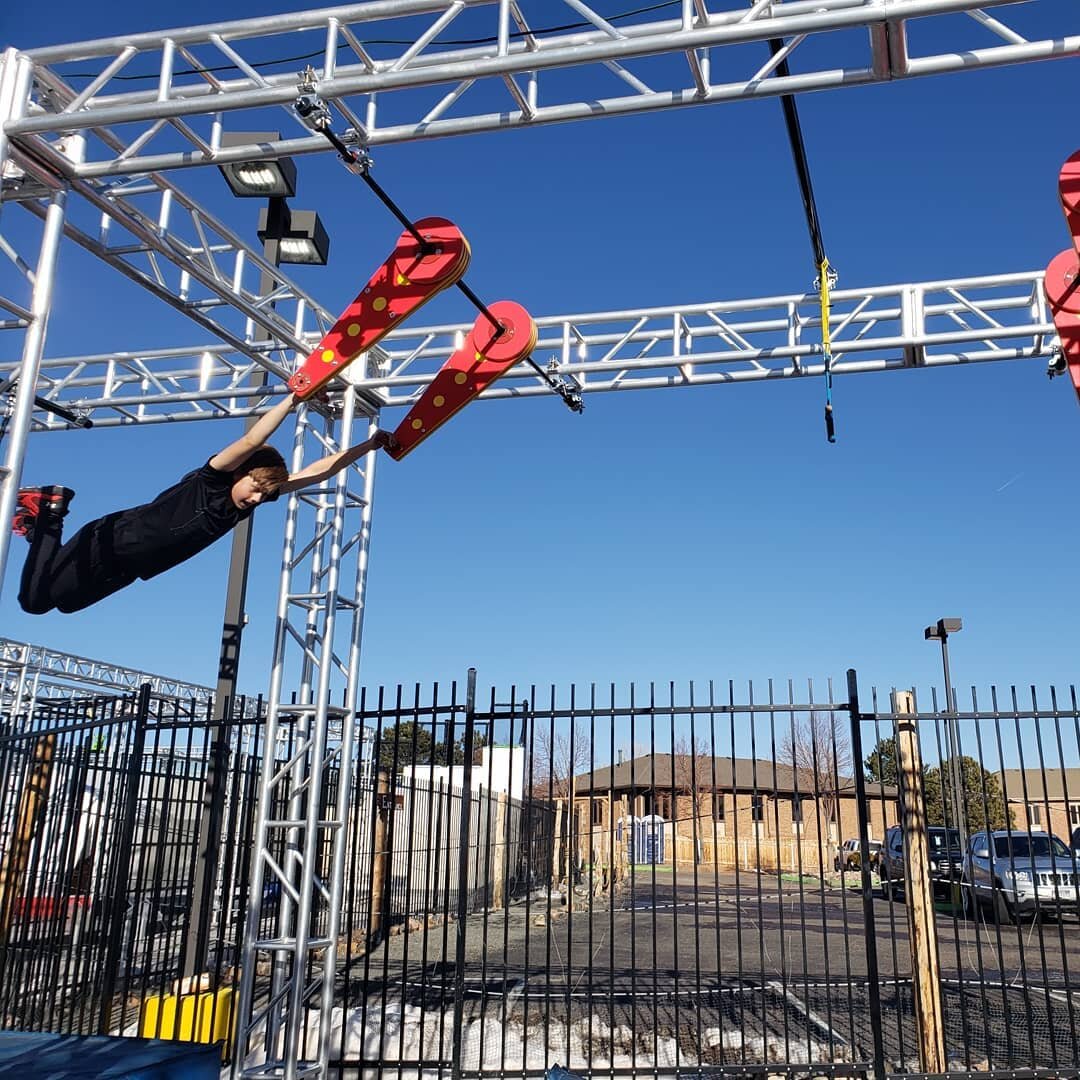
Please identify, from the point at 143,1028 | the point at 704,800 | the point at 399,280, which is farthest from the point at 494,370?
the point at 704,800

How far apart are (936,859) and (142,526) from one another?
58.4ft

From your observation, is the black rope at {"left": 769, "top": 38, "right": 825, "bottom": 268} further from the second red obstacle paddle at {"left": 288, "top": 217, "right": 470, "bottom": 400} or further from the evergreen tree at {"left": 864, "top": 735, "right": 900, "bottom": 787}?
the evergreen tree at {"left": 864, "top": 735, "right": 900, "bottom": 787}

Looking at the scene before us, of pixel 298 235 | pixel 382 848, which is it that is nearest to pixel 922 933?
pixel 382 848

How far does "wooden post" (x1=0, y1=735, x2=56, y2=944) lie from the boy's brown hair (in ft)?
13.8

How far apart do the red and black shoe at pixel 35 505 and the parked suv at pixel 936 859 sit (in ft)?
17.8

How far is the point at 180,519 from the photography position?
5.32m

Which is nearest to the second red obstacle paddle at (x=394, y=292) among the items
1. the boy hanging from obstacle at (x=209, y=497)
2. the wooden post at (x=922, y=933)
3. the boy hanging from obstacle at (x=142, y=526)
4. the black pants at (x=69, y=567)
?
the boy hanging from obstacle at (x=209, y=497)

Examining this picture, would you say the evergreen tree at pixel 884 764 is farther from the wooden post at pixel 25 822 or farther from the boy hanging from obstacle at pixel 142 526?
the wooden post at pixel 25 822

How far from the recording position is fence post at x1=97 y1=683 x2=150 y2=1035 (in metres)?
7.00

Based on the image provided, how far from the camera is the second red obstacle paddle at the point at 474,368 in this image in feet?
20.3

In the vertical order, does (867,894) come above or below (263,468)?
below

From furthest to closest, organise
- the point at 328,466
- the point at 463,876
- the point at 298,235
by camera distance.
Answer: the point at 298,235 < the point at 463,876 < the point at 328,466

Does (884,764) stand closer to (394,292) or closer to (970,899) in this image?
(970,899)

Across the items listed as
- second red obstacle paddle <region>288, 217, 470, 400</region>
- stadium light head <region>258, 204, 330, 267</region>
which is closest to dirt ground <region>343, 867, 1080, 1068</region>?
second red obstacle paddle <region>288, 217, 470, 400</region>
